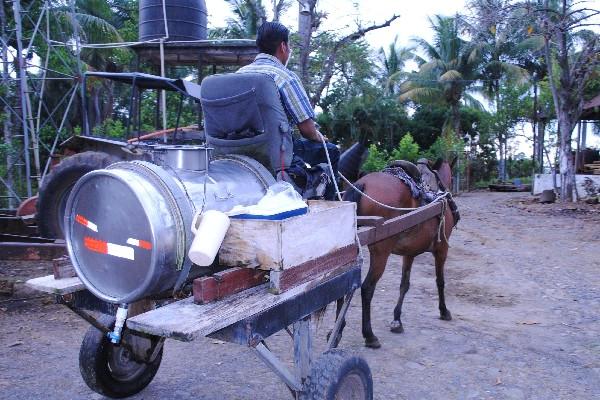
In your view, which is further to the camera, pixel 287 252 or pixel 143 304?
pixel 143 304

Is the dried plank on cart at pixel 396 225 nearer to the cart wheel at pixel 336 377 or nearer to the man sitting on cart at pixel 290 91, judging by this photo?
the man sitting on cart at pixel 290 91

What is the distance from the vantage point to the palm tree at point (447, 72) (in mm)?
29812

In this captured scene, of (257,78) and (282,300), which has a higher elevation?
(257,78)

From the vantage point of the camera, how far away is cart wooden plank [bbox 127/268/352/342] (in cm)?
199

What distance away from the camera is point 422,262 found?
8695 mm

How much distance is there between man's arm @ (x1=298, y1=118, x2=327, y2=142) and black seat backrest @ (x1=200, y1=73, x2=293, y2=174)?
133mm

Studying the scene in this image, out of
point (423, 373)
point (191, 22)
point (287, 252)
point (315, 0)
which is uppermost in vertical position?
point (315, 0)

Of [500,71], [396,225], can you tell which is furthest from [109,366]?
[500,71]

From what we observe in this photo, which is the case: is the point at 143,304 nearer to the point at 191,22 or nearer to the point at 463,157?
the point at 191,22

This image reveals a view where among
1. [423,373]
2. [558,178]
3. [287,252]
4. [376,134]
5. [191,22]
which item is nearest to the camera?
[287,252]

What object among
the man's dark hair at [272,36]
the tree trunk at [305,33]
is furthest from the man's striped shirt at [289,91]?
the tree trunk at [305,33]

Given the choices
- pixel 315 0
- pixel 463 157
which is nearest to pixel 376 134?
pixel 463 157

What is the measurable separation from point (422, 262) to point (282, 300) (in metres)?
6.69

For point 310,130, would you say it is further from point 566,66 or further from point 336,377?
point 566,66
